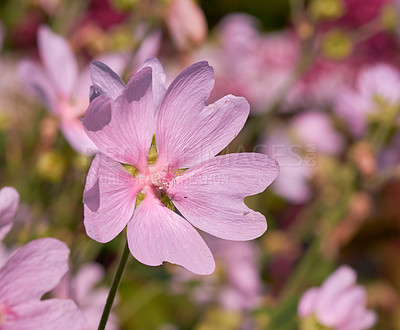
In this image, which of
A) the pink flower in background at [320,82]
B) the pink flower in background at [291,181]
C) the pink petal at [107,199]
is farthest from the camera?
the pink flower in background at [320,82]

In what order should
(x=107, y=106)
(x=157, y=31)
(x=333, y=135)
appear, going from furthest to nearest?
(x=333, y=135) → (x=157, y=31) → (x=107, y=106)

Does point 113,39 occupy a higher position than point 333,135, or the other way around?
point 113,39

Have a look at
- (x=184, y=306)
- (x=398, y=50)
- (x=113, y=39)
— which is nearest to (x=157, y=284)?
(x=184, y=306)

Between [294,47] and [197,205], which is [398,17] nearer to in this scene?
[197,205]

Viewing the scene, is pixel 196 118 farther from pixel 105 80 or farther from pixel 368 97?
pixel 368 97

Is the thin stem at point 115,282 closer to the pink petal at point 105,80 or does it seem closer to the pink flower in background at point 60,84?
the pink petal at point 105,80

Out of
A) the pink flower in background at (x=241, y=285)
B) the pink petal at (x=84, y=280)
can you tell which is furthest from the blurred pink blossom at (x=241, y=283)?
the pink petal at (x=84, y=280)
